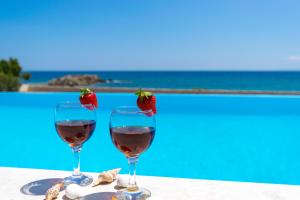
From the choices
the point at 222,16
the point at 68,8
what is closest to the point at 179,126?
the point at 68,8

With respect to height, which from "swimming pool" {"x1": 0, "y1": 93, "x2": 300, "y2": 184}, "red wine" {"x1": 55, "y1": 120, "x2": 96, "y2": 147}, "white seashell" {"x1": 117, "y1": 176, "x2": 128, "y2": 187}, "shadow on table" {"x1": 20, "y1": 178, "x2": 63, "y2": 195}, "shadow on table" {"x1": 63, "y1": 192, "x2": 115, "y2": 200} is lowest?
"swimming pool" {"x1": 0, "y1": 93, "x2": 300, "y2": 184}

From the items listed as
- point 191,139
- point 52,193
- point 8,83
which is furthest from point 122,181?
point 8,83

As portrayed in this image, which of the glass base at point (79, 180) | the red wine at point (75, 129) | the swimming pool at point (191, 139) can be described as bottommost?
the swimming pool at point (191, 139)

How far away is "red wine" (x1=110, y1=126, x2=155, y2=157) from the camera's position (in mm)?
837

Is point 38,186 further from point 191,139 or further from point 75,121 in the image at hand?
point 191,139

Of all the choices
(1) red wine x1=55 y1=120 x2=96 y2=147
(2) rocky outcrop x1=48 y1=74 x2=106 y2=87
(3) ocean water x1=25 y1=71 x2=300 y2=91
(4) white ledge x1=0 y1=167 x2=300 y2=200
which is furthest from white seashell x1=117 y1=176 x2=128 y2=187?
(3) ocean water x1=25 y1=71 x2=300 y2=91

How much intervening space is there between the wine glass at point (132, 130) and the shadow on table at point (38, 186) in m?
0.22

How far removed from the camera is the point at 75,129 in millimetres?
946

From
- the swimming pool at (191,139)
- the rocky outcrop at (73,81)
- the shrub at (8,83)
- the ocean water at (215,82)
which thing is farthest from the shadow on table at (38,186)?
the ocean water at (215,82)

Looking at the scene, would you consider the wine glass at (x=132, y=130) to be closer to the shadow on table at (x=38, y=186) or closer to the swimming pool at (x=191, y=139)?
the shadow on table at (x=38, y=186)

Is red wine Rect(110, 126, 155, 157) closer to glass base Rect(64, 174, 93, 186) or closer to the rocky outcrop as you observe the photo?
glass base Rect(64, 174, 93, 186)

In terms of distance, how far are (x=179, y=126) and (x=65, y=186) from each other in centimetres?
352

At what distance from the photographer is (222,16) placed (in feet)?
94.1

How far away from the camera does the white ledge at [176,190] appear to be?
875 mm
